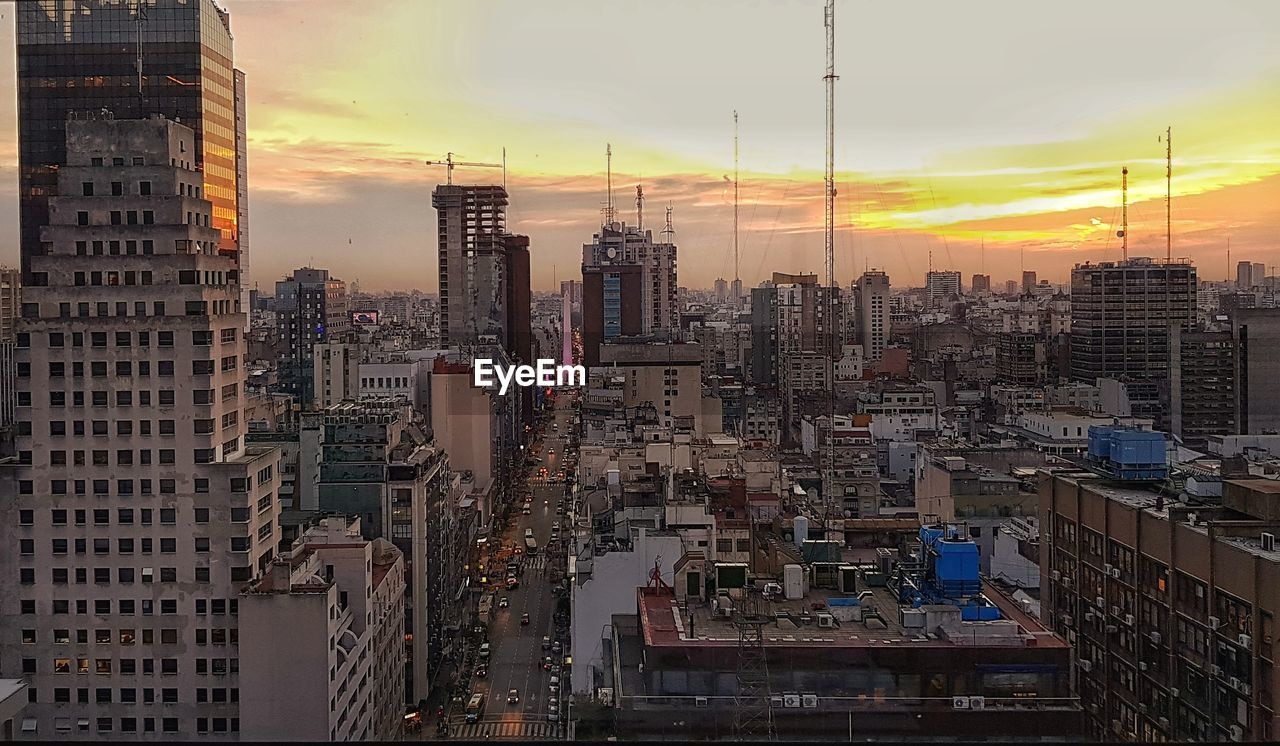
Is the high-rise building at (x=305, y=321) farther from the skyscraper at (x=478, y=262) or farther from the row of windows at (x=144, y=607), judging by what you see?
the row of windows at (x=144, y=607)

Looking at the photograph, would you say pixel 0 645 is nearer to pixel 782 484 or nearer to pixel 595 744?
pixel 595 744

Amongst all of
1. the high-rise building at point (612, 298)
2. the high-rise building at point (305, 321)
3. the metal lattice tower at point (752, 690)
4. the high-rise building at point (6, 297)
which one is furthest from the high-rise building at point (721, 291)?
the metal lattice tower at point (752, 690)

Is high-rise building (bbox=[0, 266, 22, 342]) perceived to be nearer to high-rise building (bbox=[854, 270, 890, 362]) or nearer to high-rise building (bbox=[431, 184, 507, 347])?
high-rise building (bbox=[431, 184, 507, 347])

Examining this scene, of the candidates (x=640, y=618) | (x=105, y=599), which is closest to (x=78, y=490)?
(x=105, y=599)

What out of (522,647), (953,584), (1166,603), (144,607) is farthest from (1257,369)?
(144,607)

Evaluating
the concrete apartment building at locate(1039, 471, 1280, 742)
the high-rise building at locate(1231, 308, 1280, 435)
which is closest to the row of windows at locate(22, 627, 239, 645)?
the concrete apartment building at locate(1039, 471, 1280, 742)
